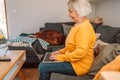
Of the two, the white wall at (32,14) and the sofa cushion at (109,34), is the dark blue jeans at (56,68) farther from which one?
the white wall at (32,14)

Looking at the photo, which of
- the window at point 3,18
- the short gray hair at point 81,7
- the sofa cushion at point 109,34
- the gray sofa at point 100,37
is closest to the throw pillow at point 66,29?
the gray sofa at point 100,37

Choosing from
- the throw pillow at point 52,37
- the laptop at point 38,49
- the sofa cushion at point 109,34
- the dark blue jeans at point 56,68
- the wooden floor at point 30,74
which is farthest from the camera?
the throw pillow at point 52,37

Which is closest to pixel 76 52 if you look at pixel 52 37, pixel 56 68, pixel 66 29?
pixel 56 68

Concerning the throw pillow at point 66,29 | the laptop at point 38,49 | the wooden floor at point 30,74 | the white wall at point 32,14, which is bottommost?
the wooden floor at point 30,74

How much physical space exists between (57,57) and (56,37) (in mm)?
2118

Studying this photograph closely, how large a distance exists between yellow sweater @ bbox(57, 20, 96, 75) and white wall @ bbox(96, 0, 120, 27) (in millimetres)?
1826

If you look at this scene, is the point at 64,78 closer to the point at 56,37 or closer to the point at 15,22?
the point at 56,37

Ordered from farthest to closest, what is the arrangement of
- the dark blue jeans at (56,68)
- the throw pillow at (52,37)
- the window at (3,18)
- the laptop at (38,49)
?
the window at (3,18) < the throw pillow at (52,37) < the laptop at (38,49) < the dark blue jeans at (56,68)

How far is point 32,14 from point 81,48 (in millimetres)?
3564

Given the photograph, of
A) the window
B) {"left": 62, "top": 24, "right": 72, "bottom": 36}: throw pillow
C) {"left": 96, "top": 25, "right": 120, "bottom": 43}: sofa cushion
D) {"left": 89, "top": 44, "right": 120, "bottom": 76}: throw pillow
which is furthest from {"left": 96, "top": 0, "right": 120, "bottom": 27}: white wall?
the window

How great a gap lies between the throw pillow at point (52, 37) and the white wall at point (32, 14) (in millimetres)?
1050

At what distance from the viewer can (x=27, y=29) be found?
5.43 meters

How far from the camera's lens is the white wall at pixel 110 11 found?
12.2 ft

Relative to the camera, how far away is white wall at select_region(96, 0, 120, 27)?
3732 mm
